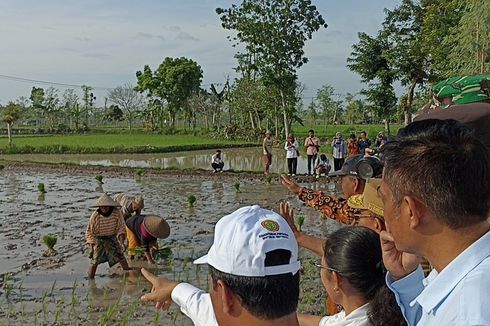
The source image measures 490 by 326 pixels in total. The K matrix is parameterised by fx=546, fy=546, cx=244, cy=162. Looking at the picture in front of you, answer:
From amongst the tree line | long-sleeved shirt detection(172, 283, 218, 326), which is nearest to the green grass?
the tree line

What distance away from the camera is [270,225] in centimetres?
163

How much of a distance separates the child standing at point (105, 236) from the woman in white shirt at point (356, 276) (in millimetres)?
4973

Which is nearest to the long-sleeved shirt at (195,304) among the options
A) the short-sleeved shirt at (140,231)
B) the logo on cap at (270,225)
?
the logo on cap at (270,225)

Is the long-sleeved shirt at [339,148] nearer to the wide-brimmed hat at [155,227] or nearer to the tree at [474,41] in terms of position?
the tree at [474,41]

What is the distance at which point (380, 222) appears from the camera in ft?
9.30

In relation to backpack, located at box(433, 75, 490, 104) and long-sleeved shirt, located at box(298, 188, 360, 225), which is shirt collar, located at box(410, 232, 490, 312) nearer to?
backpack, located at box(433, 75, 490, 104)

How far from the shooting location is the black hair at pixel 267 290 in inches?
61.7

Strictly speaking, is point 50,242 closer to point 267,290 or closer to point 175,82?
point 267,290

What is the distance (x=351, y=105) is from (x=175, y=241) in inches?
2372

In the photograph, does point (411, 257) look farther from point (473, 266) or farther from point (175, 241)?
point (175, 241)

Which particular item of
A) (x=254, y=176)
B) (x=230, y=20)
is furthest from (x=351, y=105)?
(x=254, y=176)

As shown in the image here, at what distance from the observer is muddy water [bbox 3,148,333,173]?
73.3 ft

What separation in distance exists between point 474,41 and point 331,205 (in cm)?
1493

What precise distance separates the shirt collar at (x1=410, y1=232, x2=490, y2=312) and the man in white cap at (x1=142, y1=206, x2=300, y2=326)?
0.40 meters
